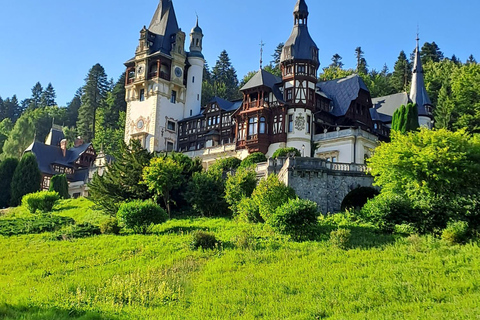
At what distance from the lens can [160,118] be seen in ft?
232

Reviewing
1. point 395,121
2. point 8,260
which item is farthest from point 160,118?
point 8,260

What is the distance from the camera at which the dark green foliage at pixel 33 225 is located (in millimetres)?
43562

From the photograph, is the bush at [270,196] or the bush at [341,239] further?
the bush at [270,196]

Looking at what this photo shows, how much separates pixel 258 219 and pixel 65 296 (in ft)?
57.7

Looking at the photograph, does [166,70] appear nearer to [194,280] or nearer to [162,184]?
[162,184]

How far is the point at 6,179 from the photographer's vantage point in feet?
216

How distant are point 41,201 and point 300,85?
1035 inches

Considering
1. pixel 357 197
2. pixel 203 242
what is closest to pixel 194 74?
pixel 357 197

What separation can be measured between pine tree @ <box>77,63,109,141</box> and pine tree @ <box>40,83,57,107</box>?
26631 millimetres

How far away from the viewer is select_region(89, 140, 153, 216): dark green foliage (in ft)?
154

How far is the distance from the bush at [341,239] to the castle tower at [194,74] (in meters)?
43.7

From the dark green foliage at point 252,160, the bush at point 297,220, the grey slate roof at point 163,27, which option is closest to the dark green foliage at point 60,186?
the grey slate roof at point 163,27

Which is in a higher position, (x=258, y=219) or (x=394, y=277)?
(x=258, y=219)

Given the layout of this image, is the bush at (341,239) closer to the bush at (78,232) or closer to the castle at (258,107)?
the bush at (78,232)
